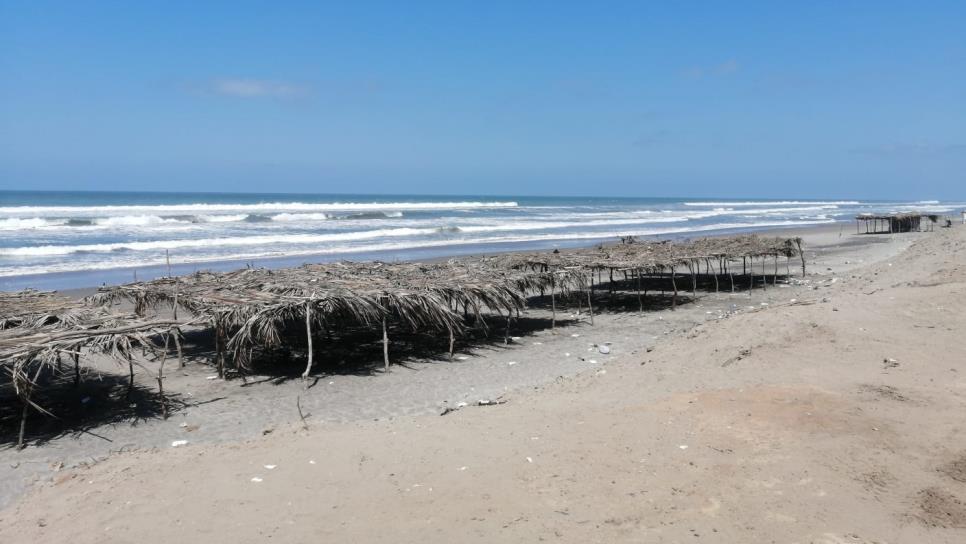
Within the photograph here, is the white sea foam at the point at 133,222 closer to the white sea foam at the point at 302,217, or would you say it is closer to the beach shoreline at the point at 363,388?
the white sea foam at the point at 302,217

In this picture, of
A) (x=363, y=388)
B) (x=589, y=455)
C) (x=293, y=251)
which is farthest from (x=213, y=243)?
(x=589, y=455)

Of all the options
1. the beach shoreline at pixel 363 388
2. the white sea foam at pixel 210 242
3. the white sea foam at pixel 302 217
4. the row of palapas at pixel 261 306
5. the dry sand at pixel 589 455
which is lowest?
the beach shoreline at pixel 363 388

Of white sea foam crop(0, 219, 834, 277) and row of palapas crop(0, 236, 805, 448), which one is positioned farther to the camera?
white sea foam crop(0, 219, 834, 277)

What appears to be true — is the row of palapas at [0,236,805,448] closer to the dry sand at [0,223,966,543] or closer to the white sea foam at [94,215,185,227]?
the dry sand at [0,223,966,543]

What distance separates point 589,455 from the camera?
5.62 m

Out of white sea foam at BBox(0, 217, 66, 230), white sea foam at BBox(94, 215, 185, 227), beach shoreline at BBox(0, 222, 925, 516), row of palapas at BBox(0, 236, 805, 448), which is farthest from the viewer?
white sea foam at BBox(94, 215, 185, 227)

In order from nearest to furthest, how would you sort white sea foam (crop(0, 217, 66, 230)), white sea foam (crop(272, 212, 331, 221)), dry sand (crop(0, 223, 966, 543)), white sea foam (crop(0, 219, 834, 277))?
dry sand (crop(0, 223, 966, 543)) → white sea foam (crop(0, 219, 834, 277)) → white sea foam (crop(0, 217, 66, 230)) → white sea foam (crop(272, 212, 331, 221))

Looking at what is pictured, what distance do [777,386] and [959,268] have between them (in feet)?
25.7

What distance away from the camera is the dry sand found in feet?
15.0

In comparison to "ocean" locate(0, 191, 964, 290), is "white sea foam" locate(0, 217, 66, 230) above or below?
above

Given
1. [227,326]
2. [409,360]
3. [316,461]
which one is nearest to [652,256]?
[409,360]

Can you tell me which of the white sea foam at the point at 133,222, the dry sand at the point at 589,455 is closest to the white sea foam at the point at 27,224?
the white sea foam at the point at 133,222

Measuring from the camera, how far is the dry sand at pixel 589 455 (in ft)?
15.0

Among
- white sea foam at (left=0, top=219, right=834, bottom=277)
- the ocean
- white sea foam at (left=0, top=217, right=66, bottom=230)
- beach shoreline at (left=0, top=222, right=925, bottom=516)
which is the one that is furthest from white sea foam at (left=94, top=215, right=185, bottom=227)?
beach shoreline at (left=0, top=222, right=925, bottom=516)
